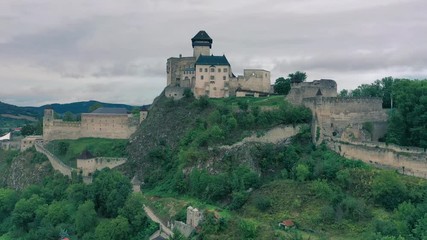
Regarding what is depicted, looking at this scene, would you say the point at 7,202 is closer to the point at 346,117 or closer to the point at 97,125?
the point at 97,125

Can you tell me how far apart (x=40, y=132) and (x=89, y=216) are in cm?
3610

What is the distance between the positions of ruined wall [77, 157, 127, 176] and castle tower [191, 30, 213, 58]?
1696 centimetres

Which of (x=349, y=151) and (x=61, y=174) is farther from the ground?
(x=349, y=151)

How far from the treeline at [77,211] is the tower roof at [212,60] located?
16.4m

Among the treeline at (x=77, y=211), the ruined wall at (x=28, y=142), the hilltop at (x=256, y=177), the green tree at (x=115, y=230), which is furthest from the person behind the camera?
the ruined wall at (x=28, y=142)

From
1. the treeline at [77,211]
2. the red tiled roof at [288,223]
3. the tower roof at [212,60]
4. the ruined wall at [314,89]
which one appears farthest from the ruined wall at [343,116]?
the treeline at [77,211]

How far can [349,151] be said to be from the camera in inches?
1738

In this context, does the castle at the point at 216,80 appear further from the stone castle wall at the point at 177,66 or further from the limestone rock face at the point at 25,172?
the limestone rock face at the point at 25,172

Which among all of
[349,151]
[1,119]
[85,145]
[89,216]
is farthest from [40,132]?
[1,119]

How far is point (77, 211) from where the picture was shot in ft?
153

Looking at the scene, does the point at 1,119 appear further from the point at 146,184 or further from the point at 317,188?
the point at 317,188

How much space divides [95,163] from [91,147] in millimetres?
5334

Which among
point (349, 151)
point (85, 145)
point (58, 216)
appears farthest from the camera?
point (85, 145)

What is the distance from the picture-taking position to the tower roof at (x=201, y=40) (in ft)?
212
